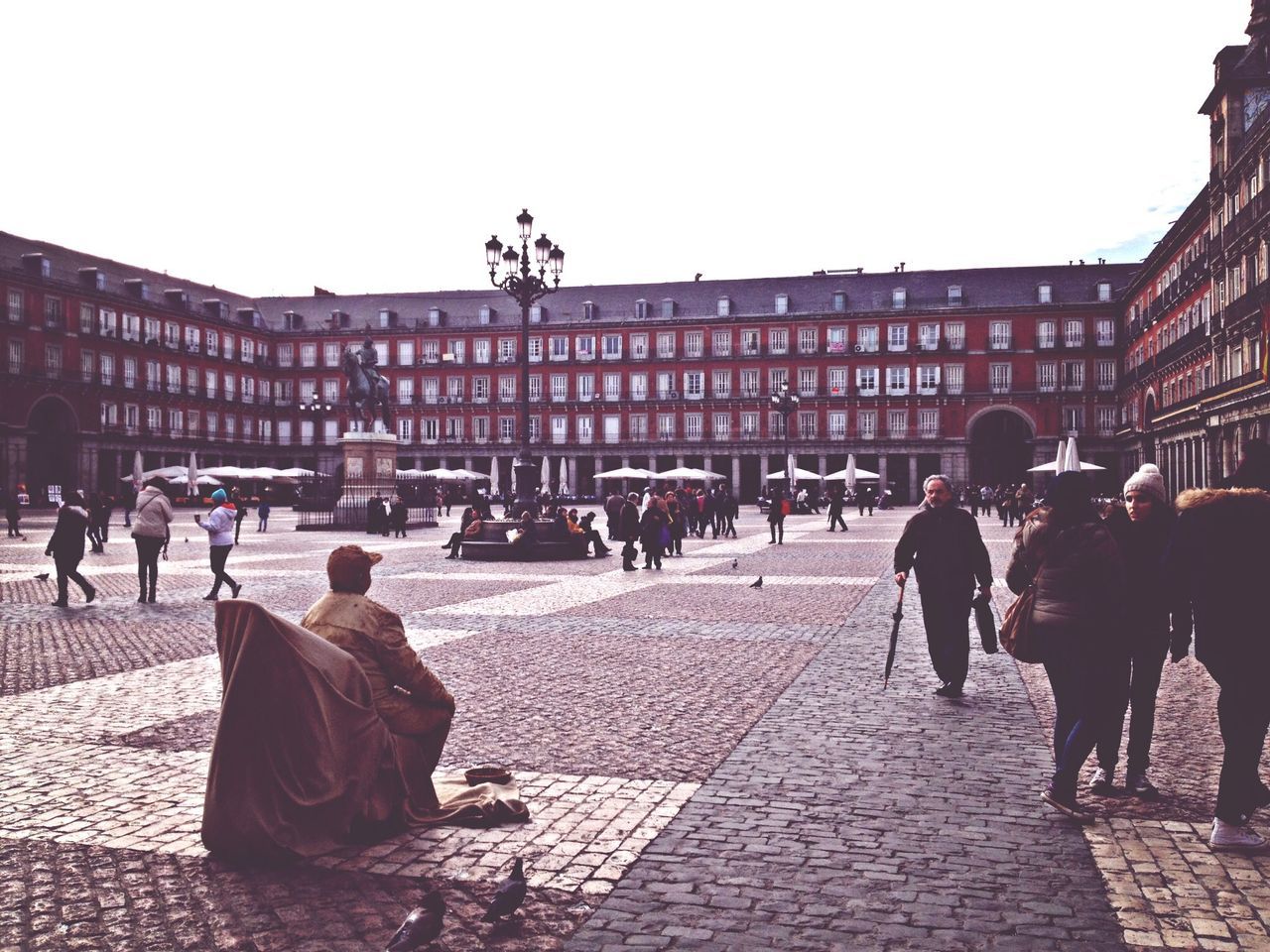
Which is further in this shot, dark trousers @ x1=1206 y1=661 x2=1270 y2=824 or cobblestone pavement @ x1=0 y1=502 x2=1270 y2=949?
dark trousers @ x1=1206 y1=661 x2=1270 y2=824

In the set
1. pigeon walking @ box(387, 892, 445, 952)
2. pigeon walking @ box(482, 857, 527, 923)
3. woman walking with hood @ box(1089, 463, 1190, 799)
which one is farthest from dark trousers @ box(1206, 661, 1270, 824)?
pigeon walking @ box(387, 892, 445, 952)

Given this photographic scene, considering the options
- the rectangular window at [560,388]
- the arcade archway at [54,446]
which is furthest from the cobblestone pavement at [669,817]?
the rectangular window at [560,388]

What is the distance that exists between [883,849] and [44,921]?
3.00 m

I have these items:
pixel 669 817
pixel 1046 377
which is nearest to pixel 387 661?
pixel 669 817

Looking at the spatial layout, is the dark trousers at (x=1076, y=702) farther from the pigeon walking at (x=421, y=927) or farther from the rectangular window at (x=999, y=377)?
the rectangular window at (x=999, y=377)

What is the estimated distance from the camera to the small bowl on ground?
16.9 ft

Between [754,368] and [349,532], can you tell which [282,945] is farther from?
[754,368]

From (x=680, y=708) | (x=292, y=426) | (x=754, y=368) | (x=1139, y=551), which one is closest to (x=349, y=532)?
(x=680, y=708)

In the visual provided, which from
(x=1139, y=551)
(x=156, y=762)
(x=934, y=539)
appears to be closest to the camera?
(x=1139, y=551)

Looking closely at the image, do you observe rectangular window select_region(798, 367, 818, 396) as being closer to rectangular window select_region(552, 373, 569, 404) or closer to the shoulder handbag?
rectangular window select_region(552, 373, 569, 404)

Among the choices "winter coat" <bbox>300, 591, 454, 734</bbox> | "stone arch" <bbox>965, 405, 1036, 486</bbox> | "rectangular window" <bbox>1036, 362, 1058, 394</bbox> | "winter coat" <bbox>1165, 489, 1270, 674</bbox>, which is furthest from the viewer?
"stone arch" <bbox>965, 405, 1036, 486</bbox>

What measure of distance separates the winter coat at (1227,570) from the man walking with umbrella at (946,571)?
114 inches

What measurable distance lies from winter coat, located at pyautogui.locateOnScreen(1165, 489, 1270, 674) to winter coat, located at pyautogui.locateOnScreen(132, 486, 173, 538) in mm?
11344

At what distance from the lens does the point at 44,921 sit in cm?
370
